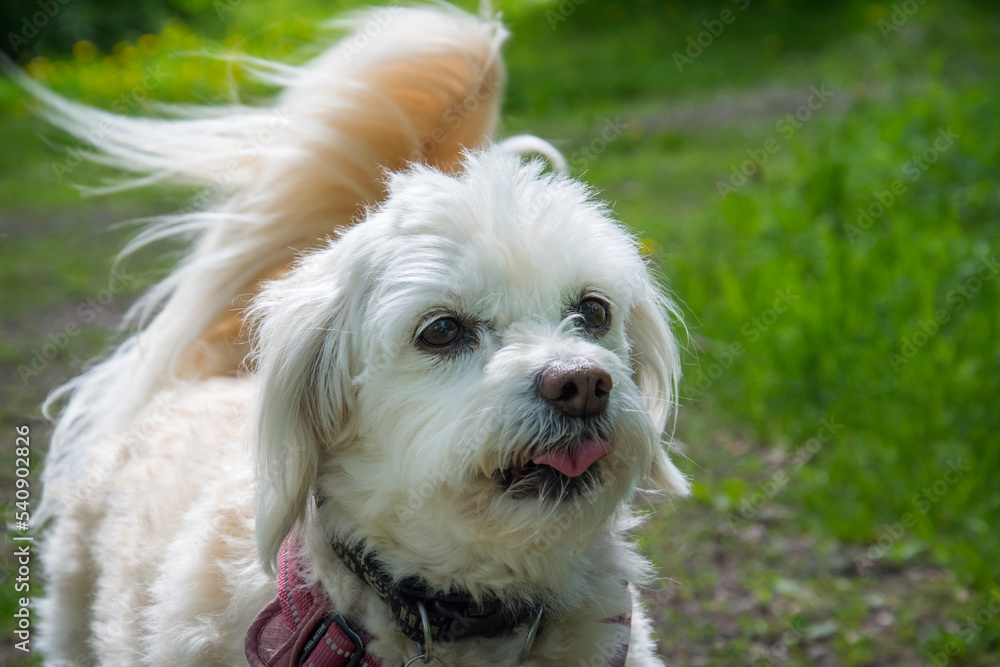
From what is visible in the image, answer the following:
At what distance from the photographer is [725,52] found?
1233 centimetres

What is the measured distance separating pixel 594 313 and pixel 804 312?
3020mm

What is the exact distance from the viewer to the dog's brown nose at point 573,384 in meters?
1.63

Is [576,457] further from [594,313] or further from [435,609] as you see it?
[435,609]

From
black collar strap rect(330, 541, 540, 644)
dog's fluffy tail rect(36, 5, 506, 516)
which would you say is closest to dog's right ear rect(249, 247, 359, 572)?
black collar strap rect(330, 541, 540, 644)

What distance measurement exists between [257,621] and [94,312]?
189 inches

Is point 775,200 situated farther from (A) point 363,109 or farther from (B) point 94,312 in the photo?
(B) point 94,312

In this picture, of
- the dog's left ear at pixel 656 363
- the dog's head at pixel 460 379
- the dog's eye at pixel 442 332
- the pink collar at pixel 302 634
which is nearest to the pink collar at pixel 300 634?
the pink collar at pixel 302 634

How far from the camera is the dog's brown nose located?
1.63 meters

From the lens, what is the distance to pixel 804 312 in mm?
4598

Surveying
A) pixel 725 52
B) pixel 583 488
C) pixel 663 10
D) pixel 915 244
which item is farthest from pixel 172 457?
pixel 663 10

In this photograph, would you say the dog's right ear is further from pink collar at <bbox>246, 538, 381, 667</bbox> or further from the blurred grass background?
the blurred grass background

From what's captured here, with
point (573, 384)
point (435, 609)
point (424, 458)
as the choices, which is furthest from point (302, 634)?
point (573, 384)

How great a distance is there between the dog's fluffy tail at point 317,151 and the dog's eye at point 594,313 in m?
0.80

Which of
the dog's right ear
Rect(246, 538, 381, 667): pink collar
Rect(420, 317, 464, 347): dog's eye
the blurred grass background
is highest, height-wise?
Rect(420, 317, 464, 347): dog's eye
